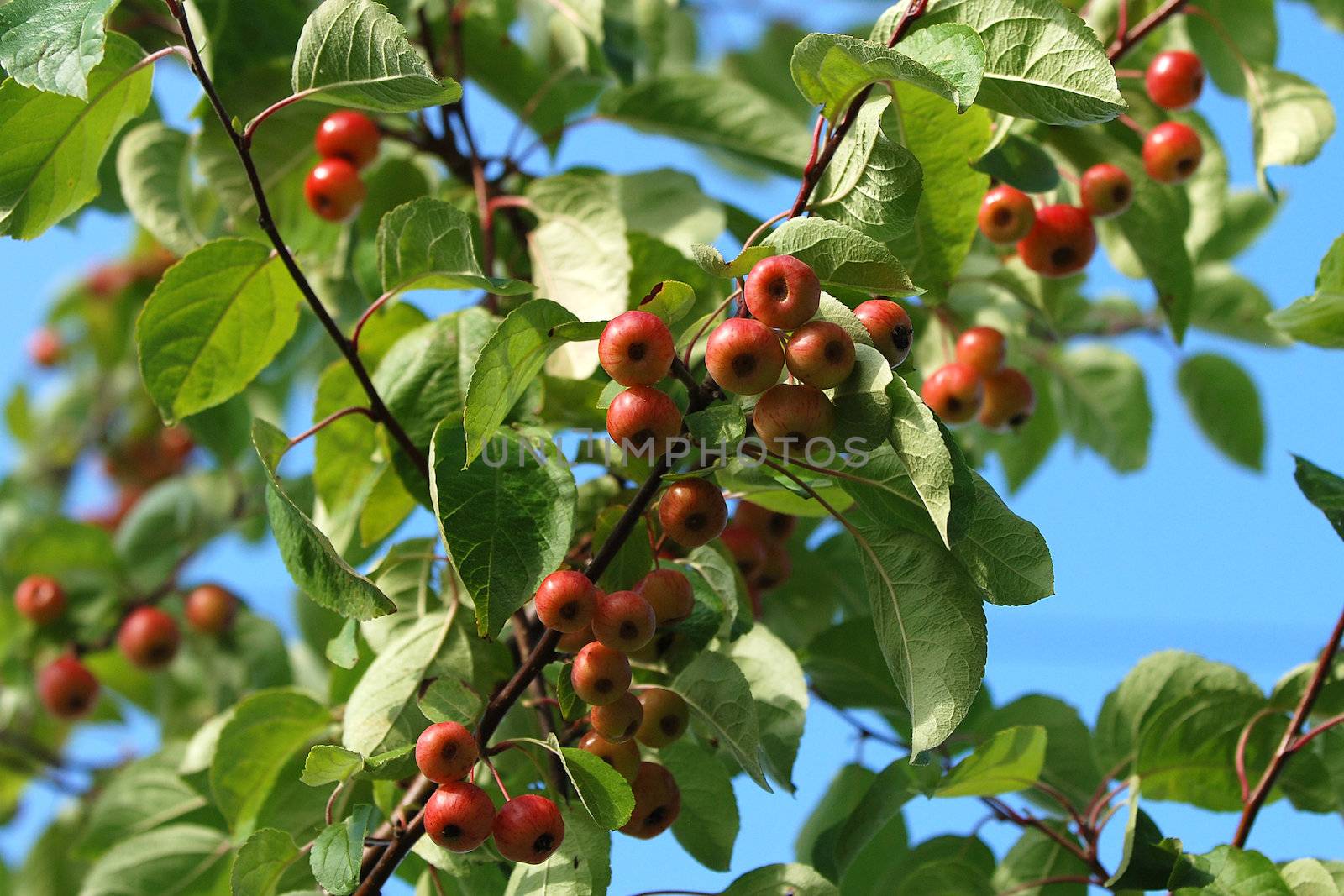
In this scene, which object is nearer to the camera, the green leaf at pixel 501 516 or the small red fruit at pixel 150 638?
the green leaf at pixel 501 516

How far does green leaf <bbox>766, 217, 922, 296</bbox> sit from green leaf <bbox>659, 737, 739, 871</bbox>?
73 cm

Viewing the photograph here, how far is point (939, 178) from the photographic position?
1.66 metres

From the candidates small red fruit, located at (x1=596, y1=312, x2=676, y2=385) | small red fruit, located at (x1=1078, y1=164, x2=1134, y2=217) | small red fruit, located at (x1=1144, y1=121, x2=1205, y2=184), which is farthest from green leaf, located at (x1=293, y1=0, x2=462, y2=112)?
small red fruit, located at (x1=1144, y1=121, x2=1205, y2=184)

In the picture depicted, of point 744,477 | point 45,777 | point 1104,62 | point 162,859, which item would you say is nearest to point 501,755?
point 744,477

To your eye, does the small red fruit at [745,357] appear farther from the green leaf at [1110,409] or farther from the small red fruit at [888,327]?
the green leaf at [1110,409]

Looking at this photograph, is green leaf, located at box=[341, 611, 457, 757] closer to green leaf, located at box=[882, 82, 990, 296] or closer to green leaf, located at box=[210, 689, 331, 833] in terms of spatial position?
green leaf, located at box=[210, 689, 331, 833]

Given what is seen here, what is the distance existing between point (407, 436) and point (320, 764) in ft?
1.54

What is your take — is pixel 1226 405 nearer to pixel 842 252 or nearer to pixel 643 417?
pixel 842 252

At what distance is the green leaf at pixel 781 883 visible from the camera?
5.29ft

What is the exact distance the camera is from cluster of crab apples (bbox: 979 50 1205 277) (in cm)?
213

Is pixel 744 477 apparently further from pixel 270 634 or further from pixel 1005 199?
pixel 270 634

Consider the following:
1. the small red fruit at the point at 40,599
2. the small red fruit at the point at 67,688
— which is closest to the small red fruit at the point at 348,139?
the small red fruit at the point at 40,599

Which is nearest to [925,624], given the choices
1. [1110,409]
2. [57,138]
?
[57,138]

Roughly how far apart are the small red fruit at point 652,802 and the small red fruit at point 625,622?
291mm
